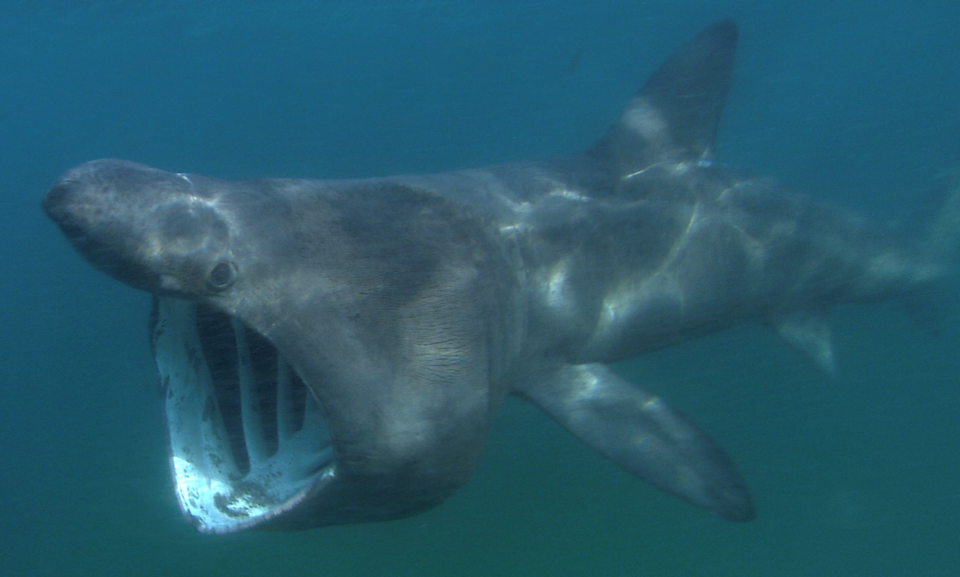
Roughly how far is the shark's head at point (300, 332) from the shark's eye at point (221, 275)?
10 millimetres

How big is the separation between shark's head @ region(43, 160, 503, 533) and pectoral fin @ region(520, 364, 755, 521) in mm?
1058

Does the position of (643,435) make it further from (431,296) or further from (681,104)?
(681,104)

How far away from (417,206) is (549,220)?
57.9 inches

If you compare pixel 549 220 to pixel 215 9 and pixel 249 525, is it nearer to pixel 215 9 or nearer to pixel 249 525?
pixel 249 525

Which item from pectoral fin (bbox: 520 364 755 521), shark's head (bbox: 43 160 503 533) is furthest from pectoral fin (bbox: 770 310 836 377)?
shark's head (bbox: 43 160 503 533)

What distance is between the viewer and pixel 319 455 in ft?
12.7

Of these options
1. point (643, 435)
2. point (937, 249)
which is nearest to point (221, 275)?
point (643, 435)

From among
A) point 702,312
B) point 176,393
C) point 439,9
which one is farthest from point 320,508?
point 439,9

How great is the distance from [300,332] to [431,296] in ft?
2.79

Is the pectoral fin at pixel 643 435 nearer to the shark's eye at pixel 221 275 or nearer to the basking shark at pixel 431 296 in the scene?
the basking shark at pixel 431 296

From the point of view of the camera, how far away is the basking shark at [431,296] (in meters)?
3.25

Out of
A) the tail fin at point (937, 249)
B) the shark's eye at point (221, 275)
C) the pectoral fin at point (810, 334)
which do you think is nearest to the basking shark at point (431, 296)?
the shark's eye at point (221, 275)

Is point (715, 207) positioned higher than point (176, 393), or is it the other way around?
point (715, 207)

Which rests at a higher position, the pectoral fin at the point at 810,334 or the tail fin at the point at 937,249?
the tail fin at the point at 937,249
